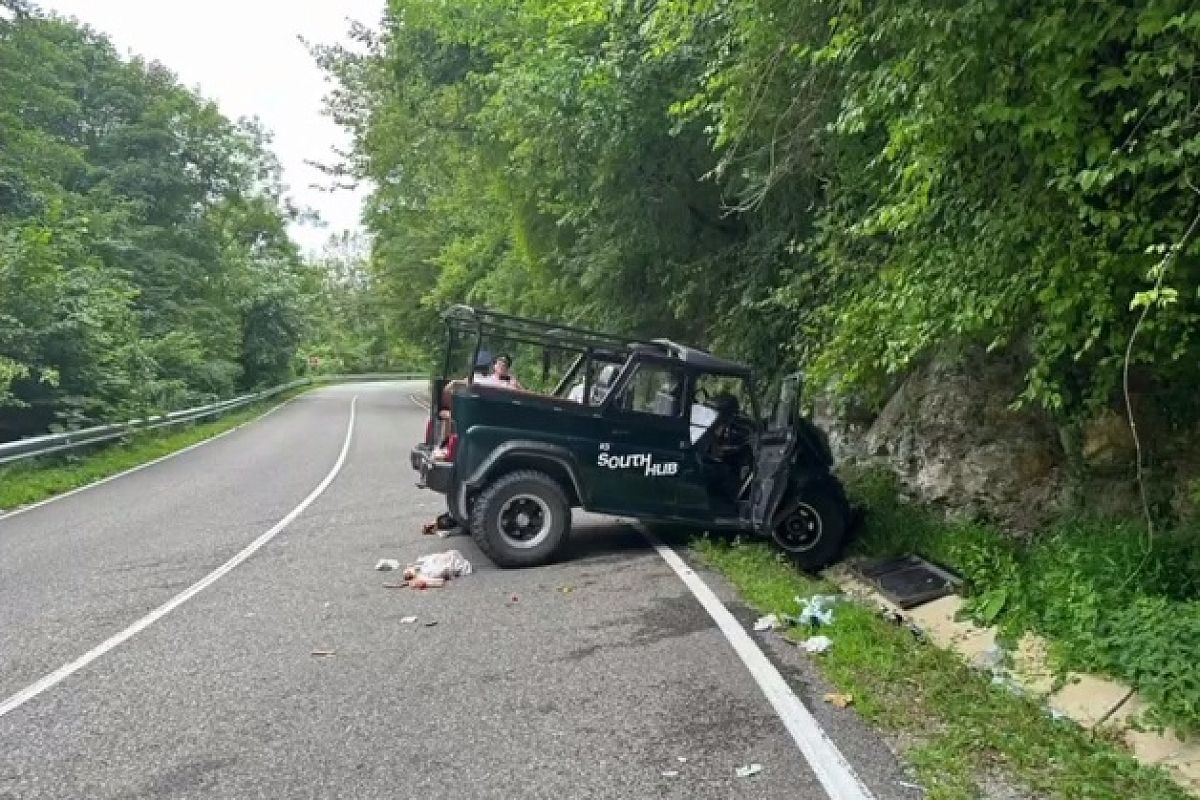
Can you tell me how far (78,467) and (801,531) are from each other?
534 inches

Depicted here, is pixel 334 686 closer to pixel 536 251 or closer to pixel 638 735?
pixel 638 735

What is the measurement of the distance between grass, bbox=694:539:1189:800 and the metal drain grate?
62 centimetres

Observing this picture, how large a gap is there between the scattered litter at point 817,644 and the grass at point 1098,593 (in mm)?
1111

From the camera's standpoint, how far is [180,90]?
34.4 metres

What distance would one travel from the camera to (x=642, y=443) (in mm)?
8398

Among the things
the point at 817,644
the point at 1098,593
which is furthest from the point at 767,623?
the point at 1098,593

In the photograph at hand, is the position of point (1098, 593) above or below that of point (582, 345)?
below

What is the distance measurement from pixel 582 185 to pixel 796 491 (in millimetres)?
7165

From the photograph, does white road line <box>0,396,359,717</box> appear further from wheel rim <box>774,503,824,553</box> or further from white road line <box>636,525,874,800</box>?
wheel rim <box>774,503,824,553</box>

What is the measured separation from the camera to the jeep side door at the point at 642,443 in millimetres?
8305

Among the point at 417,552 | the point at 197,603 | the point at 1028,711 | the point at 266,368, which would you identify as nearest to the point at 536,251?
the point at 417,552

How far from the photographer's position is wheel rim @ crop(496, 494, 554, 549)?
8.10 metres

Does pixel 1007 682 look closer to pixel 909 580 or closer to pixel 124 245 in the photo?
pixel 909 580

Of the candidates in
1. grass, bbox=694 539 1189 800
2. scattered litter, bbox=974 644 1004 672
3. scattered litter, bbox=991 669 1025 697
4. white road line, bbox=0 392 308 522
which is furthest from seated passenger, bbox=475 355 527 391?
white road line, bbox=0 392 308 522
